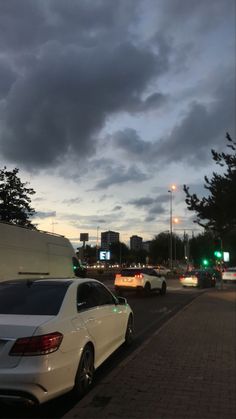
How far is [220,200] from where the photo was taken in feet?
69.1

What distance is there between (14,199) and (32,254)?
989 inches

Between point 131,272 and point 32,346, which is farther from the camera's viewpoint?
point 131,272

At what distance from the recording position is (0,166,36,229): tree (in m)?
37.7

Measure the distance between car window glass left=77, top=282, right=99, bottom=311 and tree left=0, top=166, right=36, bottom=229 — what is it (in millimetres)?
29912

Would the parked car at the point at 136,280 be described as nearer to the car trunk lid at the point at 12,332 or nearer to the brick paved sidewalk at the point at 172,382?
the brick paved sidewalk at the point at 172,382

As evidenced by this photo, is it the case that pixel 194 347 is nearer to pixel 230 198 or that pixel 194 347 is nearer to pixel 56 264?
pixel 56 264

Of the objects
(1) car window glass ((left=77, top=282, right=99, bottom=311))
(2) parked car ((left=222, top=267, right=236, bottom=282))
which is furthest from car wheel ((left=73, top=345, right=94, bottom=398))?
(2) parked car ((left=222, top=267, right=236, bottom=282))

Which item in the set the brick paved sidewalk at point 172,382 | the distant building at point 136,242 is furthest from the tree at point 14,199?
the distant building at point 136,242

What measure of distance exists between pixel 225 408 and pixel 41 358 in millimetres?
2261

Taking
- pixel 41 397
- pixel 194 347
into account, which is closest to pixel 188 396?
pixel 41 397

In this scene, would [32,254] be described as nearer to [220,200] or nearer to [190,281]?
[220,200]

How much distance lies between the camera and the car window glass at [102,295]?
843 cm

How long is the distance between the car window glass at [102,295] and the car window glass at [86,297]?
141mm

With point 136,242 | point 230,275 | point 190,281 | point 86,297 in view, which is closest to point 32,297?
point 86,297
